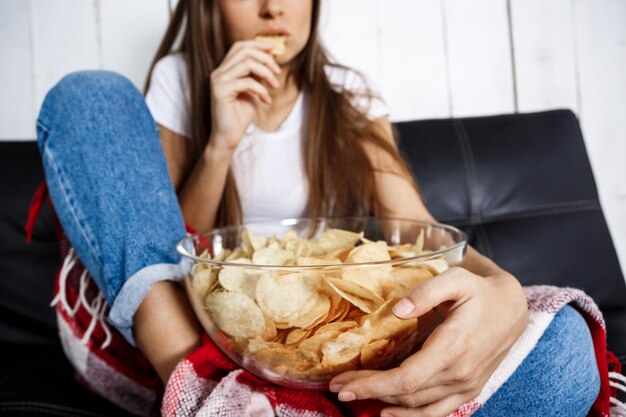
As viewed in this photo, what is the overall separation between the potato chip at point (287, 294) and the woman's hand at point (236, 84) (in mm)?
645

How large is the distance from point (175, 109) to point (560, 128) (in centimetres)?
98

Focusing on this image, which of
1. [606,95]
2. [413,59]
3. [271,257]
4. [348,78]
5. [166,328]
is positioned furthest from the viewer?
[606,95]

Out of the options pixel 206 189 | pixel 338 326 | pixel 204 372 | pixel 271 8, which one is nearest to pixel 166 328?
pixel 204 372

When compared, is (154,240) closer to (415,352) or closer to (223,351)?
(223,351)

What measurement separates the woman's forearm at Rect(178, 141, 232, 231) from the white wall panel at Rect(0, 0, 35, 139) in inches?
32.0

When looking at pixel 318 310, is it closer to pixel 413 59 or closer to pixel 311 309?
pixel 311 309

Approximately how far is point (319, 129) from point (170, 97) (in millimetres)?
370

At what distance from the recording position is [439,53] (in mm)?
1676

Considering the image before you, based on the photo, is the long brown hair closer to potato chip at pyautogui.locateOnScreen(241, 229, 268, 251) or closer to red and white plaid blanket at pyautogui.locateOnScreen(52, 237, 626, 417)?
red and white plaid blanket at pyautogui.locateOnScreen(52, 237, 626, 417)

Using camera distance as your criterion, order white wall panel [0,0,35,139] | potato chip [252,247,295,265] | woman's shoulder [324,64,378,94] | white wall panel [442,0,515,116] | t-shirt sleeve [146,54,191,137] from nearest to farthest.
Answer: potato chip [252,247,295,265]
t-shirt sleeve [146,54,191,137]
woman's shoulder [324,64,378,94]
white wall panel [0,0,35,139]
white wall panel [442,0,515,116]

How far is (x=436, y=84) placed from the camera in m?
1.69

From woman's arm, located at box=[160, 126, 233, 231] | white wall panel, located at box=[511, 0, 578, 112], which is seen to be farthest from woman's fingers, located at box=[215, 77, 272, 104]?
white wall panel, located at box=[511, 0, 578, 112]

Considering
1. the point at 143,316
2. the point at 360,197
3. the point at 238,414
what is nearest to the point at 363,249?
the point at 238,414

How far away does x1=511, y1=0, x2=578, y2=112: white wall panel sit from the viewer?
67.6 inches
